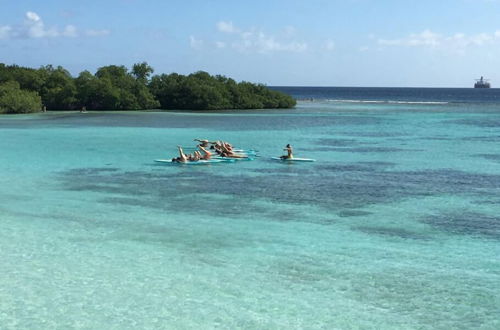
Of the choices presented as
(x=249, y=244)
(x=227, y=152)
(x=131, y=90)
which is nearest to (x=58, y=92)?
(x=131, y=90)

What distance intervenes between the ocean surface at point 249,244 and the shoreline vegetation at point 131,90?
5185 cm

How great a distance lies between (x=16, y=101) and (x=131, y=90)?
1758 centimetres

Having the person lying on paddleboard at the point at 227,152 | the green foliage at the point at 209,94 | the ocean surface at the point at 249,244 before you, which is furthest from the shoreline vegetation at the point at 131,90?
the ocean surface at the point at 249,244

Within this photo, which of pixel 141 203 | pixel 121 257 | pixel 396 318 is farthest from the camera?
pixel 141 203

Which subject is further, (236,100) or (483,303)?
(236,100)

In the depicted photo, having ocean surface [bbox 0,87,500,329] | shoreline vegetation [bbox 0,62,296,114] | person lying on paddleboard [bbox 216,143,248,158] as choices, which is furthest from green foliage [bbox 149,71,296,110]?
ocean surface [bbox 0,87,500,329]

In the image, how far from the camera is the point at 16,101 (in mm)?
70438

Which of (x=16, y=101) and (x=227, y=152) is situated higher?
(x=16, y=101)

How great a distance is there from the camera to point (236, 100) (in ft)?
294

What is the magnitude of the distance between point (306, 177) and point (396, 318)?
1510 centimetres

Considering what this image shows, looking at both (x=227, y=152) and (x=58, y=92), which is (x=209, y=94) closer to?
(x=58, y=92)

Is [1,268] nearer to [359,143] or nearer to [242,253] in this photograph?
[242,253]

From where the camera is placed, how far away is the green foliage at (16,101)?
7038 centimetres

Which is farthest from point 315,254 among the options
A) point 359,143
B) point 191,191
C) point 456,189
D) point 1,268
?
point 359,143
